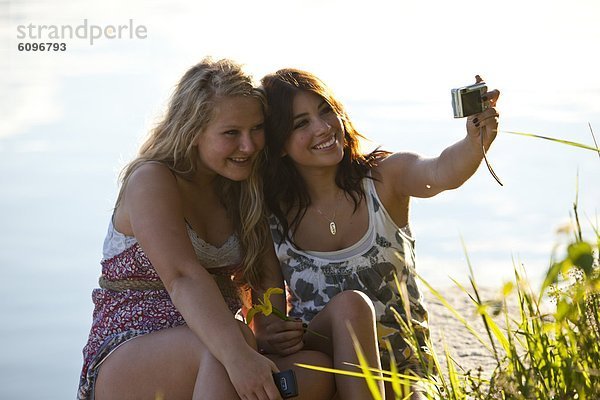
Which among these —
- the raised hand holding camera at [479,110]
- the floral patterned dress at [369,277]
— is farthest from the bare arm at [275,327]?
the raised hand holding camera at [479,110]

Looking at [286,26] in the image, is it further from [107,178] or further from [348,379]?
[348,379]

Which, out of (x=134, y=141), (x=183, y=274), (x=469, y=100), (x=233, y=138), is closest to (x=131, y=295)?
(x=183, y=274)

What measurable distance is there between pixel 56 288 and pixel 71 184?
314 cm

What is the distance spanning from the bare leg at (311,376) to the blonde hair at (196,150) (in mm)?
422

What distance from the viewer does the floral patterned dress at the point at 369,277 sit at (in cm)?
331

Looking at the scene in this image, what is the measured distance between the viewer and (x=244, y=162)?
3.18m

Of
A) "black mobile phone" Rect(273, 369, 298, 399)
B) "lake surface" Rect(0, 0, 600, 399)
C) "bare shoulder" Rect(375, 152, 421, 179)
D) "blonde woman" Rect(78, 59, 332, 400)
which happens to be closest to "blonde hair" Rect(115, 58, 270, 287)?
"blonde woman" Rect(78, 59, 332, 400)

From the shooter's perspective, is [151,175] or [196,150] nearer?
[151,175]

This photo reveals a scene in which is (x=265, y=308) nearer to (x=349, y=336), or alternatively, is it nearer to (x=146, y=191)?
(x=349, y=336)

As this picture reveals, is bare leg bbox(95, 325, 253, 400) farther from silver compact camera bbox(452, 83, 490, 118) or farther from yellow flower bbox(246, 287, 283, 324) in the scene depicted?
silver compact camera bbox(452, 83, 490, 118)

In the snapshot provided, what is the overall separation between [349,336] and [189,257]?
1.63 ft

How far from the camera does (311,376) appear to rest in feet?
9.40

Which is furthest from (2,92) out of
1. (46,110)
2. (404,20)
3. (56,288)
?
(404,20)

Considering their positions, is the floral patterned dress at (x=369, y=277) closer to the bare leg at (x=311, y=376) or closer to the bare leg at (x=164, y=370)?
the bare leg at (x=311, y=376)
